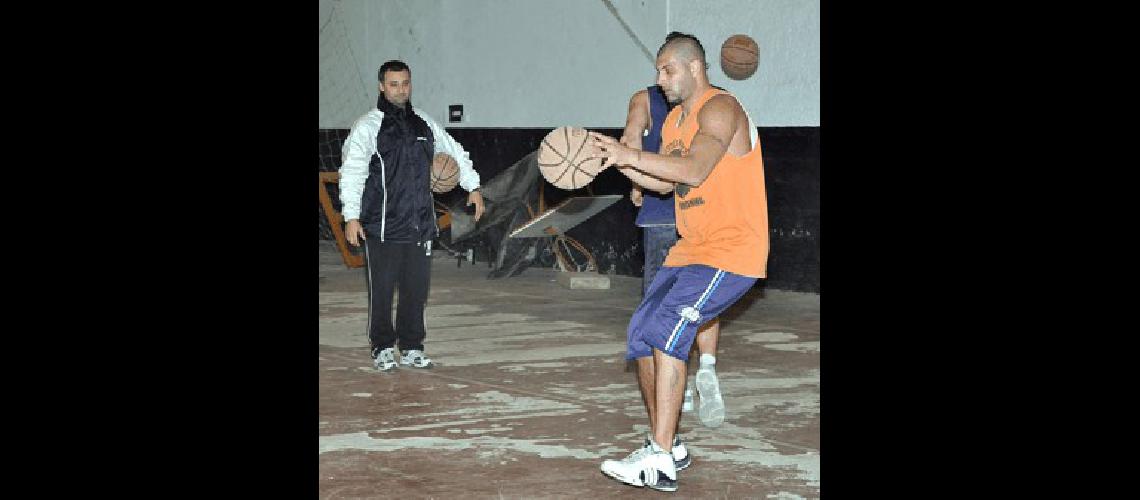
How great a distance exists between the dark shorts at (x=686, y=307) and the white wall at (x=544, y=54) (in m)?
7.72

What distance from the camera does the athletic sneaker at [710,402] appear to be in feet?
26.1

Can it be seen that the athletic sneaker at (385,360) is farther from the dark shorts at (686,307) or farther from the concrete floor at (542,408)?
the dark shorts at (686,307)

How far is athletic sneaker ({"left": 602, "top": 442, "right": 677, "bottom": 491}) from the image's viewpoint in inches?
257

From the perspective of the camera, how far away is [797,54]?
14344 mm

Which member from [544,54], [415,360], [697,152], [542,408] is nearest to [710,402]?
[542,408]

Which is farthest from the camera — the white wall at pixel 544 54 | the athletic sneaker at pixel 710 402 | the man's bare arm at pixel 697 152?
the white wall at pixel 544 54

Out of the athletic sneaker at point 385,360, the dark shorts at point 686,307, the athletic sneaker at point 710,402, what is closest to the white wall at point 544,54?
the athletic sneaker at point 385,360

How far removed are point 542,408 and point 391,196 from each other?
6.37 ft

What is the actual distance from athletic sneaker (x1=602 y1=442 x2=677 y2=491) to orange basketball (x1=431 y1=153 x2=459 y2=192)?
12.6 ft

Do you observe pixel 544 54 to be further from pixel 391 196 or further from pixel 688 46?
Result: pixel 688 46

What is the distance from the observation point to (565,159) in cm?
736
